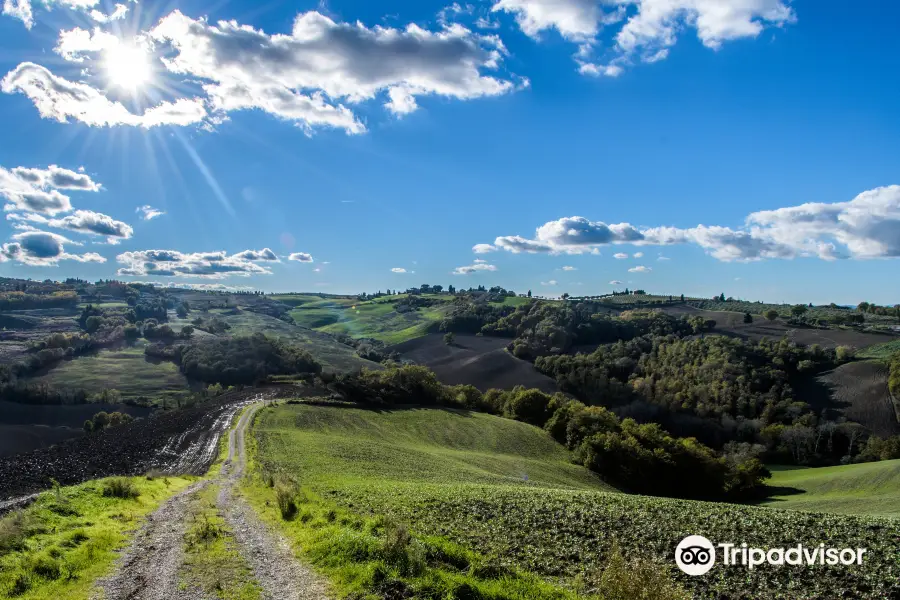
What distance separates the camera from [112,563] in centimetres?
1650

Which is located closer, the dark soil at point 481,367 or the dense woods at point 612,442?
the dense woods at point 612,442

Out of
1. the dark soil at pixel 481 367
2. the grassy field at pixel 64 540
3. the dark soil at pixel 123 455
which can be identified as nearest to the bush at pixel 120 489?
the grassy field at pixel 64 540

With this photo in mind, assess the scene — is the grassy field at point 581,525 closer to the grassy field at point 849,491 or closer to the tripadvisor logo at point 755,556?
the tripadvisor logo at point 755,556

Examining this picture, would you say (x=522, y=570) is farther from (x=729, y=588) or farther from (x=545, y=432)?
(x=545, y=432)

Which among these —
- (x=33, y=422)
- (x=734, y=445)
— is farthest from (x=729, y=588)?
(x=33, y=422)

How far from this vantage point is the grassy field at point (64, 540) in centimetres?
1398

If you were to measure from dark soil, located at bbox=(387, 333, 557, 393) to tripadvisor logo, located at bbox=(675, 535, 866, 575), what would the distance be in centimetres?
12624

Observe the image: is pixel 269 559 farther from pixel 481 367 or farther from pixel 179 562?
pixel 481 367

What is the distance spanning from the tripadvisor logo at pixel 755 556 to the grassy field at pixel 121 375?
13388 cm

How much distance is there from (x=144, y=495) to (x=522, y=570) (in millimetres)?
23984

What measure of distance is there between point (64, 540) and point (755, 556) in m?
24.4

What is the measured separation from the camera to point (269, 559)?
16516 mm

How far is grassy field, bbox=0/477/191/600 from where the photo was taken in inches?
551

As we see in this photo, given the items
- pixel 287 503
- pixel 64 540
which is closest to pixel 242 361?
pixel 287 503
